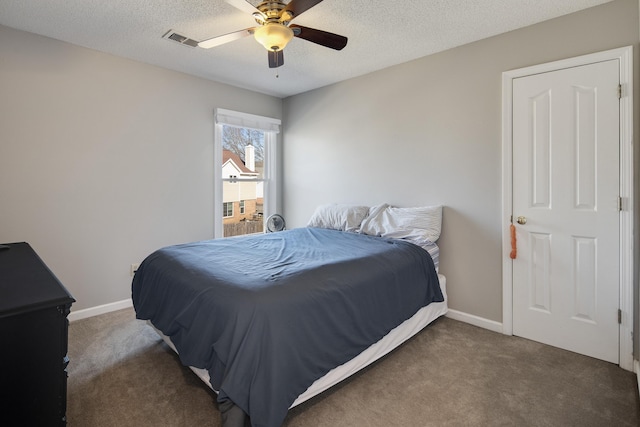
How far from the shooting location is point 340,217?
11.7ft

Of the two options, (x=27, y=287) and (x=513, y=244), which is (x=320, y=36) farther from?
(x=513, y=244)

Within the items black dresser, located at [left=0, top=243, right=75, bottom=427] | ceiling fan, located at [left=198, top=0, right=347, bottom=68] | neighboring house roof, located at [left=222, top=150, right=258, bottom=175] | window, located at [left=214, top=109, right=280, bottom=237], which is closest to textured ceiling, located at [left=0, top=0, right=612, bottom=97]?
ceiling fan, located at [left=198, top=0, right=347, bottom=68]

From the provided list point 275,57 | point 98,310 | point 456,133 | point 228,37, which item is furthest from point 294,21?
point 98,310

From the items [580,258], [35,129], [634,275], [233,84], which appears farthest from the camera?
[233,84]

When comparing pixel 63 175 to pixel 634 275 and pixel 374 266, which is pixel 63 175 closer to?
pixel 374 266

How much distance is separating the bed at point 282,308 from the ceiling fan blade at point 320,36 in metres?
1.50

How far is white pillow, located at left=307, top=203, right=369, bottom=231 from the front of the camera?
346cm

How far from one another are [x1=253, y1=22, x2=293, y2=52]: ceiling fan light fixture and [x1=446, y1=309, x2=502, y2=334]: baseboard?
274 cm

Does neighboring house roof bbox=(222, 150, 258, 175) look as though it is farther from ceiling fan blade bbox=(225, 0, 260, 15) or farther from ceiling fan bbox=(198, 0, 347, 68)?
ceiling fan blade bbox=(225, 0, 260, 15)

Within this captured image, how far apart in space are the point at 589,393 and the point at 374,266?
4.80 feet

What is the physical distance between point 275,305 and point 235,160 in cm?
306

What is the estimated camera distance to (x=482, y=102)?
9.27 feet

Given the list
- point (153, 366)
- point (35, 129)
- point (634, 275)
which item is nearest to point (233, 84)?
point (35, 129)

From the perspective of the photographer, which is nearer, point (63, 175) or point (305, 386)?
point (305, 386)
